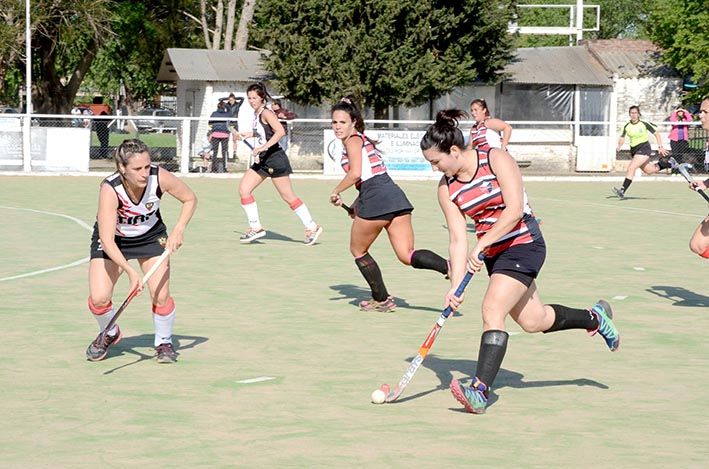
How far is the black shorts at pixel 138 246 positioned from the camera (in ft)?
25.2

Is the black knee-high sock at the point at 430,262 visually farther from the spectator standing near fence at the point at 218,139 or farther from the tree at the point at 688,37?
the tree at the point at 688,37

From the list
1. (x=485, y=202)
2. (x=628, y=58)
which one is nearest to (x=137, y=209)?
(x=485, y=202)

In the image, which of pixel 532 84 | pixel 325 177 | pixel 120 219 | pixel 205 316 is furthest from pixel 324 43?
pixel 120 219

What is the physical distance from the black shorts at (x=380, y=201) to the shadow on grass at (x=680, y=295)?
2858 millimetres

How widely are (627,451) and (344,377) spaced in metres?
2.27

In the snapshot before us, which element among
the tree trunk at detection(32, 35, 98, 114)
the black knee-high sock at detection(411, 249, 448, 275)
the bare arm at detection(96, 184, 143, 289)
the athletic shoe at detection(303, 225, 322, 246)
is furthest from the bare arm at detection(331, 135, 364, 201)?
the tree trunk at detection(32, 35, 98, 114)

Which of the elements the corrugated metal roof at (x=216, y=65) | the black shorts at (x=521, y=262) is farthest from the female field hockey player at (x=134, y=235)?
the corrugated metal roof at (x=216, y=65)

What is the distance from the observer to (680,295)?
11.2 metres

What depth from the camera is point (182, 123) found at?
94.5 ft

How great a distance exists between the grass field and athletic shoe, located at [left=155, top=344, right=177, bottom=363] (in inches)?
3.2

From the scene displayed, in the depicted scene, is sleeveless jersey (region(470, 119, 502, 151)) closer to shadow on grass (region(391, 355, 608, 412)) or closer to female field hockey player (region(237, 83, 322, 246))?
female field hockey player (region(237, 83, 322, 246))

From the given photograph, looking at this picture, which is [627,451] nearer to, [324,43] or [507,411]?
[507,411]

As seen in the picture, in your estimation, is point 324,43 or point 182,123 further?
point 324,43

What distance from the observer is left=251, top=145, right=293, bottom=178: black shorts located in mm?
14797
